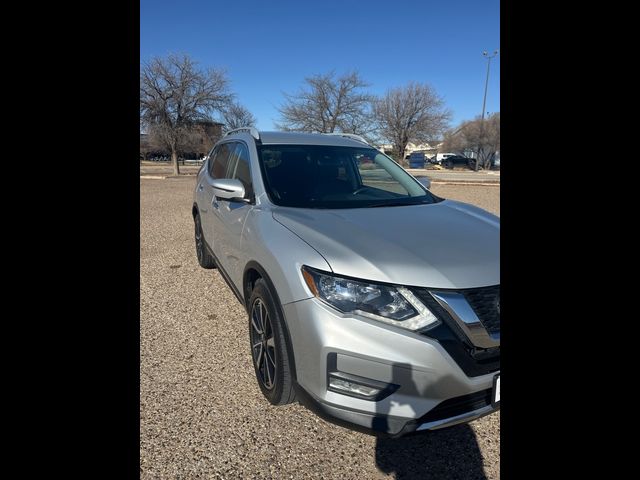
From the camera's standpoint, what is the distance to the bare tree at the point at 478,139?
44219 mm

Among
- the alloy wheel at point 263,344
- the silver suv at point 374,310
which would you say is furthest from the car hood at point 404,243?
the alloy wheel at point 263,344

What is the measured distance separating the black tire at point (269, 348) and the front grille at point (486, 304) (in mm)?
985

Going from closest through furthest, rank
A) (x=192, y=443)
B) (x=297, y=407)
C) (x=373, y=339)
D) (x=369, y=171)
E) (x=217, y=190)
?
(x=373, y=339) → (x=192, y=443) → (x=297, y=407) → (x=217, y=190) → (x=369, y=171)

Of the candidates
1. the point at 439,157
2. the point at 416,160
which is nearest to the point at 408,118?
the point at 416,160

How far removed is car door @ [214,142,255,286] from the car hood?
457 millimetres

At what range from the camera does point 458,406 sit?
1650 mm

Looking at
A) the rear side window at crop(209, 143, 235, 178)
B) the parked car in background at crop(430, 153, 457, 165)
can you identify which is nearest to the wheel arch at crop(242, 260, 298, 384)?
the rear side window at crop(209, 143, 235, 178)

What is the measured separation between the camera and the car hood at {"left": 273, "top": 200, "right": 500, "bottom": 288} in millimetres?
1710

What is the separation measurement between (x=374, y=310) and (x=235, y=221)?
63.8 inches

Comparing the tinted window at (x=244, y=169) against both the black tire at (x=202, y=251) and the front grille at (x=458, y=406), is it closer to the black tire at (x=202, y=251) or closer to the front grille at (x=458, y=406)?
the black tire at (x=202, y=251)
